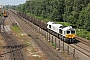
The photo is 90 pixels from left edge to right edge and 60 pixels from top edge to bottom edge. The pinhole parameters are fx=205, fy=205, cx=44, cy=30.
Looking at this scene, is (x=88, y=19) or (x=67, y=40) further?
(x=88, y=19)

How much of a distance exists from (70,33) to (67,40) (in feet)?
4.84

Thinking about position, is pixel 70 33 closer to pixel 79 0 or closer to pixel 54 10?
pixel 79 0

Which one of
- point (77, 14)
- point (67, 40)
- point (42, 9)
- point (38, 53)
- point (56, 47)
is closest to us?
point (38, 53)

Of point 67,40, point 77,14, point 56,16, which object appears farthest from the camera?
point 56,16

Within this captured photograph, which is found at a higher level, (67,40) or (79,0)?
(79,0)

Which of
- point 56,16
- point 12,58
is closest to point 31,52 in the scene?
point 12,58

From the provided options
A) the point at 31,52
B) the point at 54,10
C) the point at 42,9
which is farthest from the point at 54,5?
the point at 31,52

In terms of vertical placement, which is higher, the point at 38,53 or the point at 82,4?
the point at 82,4

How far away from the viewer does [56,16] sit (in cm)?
9125

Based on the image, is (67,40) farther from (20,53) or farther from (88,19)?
(88,19)

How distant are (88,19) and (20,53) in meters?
27.0

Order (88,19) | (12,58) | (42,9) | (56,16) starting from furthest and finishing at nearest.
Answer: (42,9) → (56,16) → (88,19) → (12,58)

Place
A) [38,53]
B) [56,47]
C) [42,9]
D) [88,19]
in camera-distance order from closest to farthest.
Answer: [38,53] → [56,47] → [88,19] → [42,9]

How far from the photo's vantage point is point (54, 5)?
3679 inches
